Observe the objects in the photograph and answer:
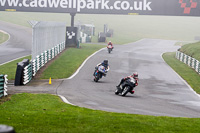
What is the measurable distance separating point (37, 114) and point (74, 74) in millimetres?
14799

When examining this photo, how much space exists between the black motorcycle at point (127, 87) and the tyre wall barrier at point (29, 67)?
5748mm

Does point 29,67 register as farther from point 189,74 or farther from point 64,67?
point 189,74

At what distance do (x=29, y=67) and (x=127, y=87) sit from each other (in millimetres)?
7232

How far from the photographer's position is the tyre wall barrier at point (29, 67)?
21050mm

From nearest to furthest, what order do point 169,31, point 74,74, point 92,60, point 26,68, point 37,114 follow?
point 37,114, point 26,68, point 74,74, point 92,60, point 169,31

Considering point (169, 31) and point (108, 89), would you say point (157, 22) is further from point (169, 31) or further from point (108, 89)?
point (108, 89)

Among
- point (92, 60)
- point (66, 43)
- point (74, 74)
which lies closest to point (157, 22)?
point (66, 43)

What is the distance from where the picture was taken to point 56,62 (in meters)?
31.2

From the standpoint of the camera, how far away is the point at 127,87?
18312mm

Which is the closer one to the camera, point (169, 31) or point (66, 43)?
point (66, 43)

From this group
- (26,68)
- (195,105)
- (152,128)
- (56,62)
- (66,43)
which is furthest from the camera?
(66,43)

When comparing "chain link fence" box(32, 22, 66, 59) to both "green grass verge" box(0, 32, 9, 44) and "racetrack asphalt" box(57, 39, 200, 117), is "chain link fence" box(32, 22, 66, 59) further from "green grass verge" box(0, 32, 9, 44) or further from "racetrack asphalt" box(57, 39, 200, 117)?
"green grass verge" box(0, 32, 9, 44)

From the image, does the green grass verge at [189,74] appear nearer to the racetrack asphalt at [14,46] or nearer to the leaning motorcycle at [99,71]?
the leaning motorcycle at [99,71]

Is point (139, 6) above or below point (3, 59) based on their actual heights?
above
